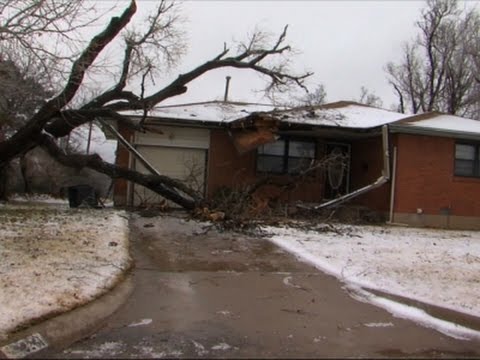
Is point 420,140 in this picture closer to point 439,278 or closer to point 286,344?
point 439,278

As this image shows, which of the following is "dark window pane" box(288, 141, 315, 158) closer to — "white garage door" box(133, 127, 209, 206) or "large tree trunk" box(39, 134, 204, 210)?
"white garage door" box(133, 127, 209, 206)

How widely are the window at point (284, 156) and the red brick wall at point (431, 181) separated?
11.6 ft

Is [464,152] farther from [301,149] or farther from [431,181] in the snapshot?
[301,149]

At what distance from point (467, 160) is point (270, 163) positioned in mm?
7043

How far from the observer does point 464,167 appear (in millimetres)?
20734

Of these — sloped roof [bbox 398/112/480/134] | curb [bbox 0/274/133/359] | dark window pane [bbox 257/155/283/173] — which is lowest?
curb [bbox 0/274/133/359]

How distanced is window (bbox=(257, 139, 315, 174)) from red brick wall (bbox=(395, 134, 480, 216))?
3.53 m

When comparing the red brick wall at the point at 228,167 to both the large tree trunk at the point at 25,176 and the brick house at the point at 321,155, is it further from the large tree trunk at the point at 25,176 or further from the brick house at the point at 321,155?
the large tree trunk at the point at 25,176

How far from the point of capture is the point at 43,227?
41.3ft

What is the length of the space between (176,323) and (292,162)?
50.7 feet

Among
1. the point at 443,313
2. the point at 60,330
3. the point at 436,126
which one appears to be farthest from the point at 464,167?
the point at 60,330

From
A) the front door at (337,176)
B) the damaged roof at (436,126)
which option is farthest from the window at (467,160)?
the front door at (337,176)

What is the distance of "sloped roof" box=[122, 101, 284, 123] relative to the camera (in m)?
20.3

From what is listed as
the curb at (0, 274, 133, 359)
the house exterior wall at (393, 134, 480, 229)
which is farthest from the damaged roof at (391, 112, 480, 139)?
the curb at (0, 274, 133, 359)
